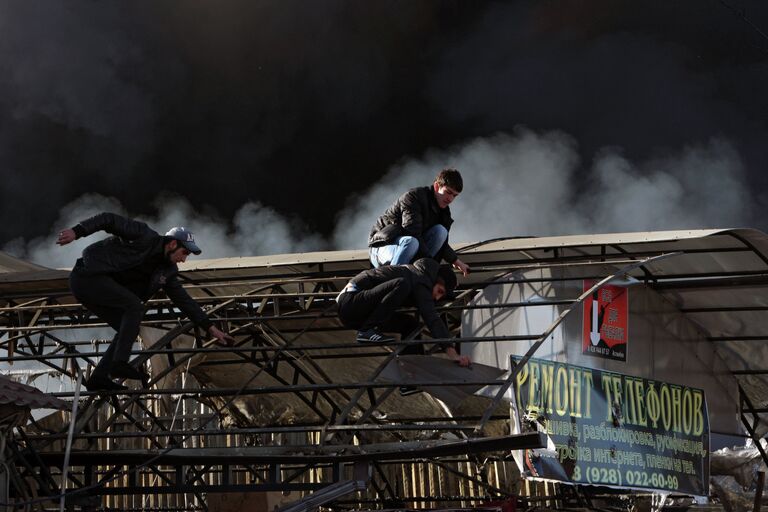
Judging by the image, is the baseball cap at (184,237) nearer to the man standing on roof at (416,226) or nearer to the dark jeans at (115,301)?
the dark jeans at (115,301)

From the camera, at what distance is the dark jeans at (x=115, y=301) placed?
9539mm

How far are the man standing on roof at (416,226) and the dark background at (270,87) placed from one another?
32.3 feet

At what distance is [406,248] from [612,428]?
113 inches

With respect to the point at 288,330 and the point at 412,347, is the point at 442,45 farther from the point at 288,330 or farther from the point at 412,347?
the point at 412,347

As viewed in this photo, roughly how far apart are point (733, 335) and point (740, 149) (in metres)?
6.92

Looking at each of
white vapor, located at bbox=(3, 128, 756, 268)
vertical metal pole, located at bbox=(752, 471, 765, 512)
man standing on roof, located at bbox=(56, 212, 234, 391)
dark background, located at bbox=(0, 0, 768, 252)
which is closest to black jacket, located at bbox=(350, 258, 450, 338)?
man standing on roof, located at bbox=(56, 212, 234, 391)

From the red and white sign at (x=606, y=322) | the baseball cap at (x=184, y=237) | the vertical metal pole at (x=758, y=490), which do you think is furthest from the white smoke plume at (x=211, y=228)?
the baseball cap at (x=184, y=237)

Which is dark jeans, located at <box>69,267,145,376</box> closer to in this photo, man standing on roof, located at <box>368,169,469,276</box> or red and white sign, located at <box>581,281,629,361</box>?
man standing on roof, located at <box>368,169,469,276</box>

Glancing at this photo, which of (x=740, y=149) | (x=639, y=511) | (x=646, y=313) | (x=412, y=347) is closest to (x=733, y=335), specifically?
(x=646, y=313)

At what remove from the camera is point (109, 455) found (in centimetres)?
987

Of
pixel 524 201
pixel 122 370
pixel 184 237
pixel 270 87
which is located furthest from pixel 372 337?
pixel 270 87

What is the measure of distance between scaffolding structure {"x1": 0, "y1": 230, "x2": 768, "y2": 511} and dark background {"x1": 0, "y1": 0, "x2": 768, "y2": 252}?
585cm

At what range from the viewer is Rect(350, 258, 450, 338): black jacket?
952cm

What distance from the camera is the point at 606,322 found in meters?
11.4
